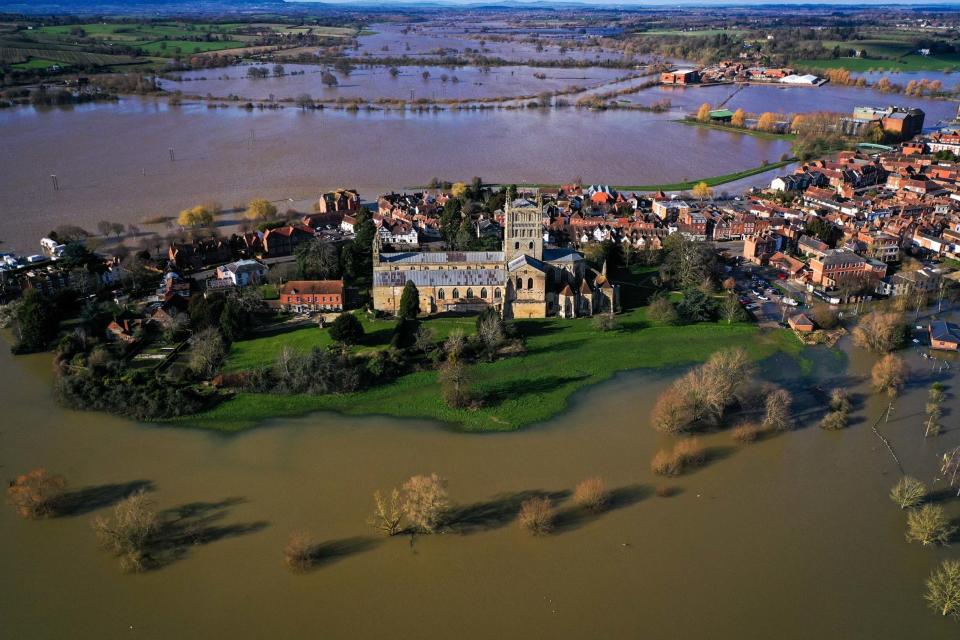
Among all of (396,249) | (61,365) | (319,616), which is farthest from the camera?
(396,249)

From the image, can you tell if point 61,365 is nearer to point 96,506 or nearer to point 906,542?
point 96,506

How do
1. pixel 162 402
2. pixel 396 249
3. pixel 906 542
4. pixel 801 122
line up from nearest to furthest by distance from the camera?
pixel 906 542 → pixel 162 402 → pixel 396 249 → pixel 801 122

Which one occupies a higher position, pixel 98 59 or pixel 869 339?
pixel 98 59

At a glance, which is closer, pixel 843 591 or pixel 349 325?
pixel 843 591

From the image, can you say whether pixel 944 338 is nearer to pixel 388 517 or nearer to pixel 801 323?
pixel 801 323

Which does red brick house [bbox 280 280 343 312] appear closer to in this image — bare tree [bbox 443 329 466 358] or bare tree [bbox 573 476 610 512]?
bare tree [bbox 443 329 466 358]

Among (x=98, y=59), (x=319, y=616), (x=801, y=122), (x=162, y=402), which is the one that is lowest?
(x=319, y=616)

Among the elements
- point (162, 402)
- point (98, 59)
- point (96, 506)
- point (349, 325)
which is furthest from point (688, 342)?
point (98, 59)
